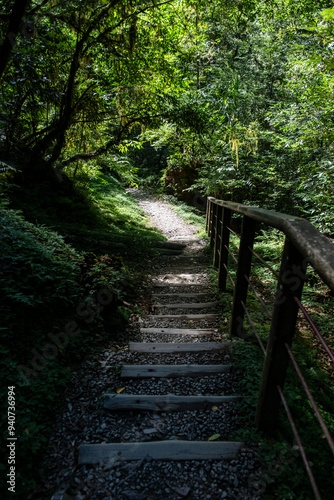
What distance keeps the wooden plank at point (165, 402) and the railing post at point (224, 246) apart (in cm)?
223

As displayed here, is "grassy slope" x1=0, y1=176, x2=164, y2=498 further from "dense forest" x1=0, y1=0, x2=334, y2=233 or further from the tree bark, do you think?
"dense forest" x1=0, y1=0, x2=334, y2=233

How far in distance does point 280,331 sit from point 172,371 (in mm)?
1247

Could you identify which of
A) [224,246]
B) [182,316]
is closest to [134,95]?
[224,246]

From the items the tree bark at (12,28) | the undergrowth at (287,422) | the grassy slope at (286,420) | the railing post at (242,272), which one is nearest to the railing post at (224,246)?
the grassy slope at (286,420)

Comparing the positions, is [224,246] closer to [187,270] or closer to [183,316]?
[183,316]

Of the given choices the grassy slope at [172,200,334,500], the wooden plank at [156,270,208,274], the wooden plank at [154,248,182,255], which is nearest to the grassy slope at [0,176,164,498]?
the wooden plank at [156,270,208,274]

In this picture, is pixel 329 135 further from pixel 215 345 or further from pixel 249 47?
pixel 249 47

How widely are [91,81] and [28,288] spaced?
17.9 feet

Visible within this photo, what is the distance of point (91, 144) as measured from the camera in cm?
743

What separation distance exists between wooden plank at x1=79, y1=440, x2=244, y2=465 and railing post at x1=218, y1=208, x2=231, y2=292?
263cm

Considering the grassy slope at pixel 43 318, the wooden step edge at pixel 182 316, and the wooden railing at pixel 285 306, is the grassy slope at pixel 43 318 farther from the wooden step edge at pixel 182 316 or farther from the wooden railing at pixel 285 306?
the wooden railing at pixel 285 306

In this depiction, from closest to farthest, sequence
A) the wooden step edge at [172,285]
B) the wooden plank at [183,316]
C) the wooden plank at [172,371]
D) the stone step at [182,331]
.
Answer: the wooden plank at [172,371]
the stone step at [182,331]
the wooden plank at [183,316]
the wooden step edge at [172,285]

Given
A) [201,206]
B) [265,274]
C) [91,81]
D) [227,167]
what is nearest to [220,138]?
[227,167]

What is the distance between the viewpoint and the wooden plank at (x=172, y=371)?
7.93 ft
